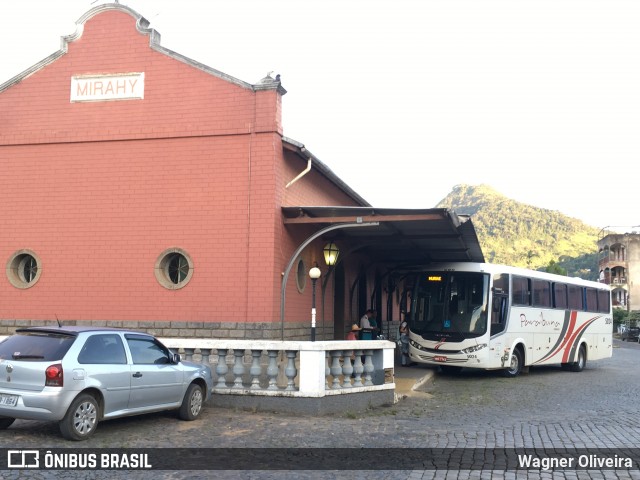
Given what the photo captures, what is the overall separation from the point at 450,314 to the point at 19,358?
39.8 ft

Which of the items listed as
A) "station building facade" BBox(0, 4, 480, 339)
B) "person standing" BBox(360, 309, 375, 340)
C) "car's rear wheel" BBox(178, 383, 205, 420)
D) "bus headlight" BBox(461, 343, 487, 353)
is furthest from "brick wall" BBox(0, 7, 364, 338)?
"car's rear wheel" BBox(178, 383, 205, 420)

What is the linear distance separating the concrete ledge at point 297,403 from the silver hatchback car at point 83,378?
4.15 feet

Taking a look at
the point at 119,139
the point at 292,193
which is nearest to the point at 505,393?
the point at 292,193

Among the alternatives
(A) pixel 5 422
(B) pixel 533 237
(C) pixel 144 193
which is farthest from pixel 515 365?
(B) pixel 533 237

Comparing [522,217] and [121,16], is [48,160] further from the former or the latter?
[522,217]

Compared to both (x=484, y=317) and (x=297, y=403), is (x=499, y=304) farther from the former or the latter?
(x=297, y=403)

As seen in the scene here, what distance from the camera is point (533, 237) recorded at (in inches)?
5354

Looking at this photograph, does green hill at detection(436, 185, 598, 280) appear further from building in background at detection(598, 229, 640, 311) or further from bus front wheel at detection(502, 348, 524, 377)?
bus front wheel at detection(502, 348, 524, 377)

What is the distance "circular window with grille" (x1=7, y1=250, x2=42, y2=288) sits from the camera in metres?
16.6

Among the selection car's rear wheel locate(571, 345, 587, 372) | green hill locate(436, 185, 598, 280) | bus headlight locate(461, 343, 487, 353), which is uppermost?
green hill locate(436, 185, 598, 280)

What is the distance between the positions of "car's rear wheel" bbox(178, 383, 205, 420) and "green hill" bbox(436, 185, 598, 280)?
107m

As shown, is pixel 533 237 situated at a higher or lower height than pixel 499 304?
higher

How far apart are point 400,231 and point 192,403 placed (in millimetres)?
8901

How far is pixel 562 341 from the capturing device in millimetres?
21234
